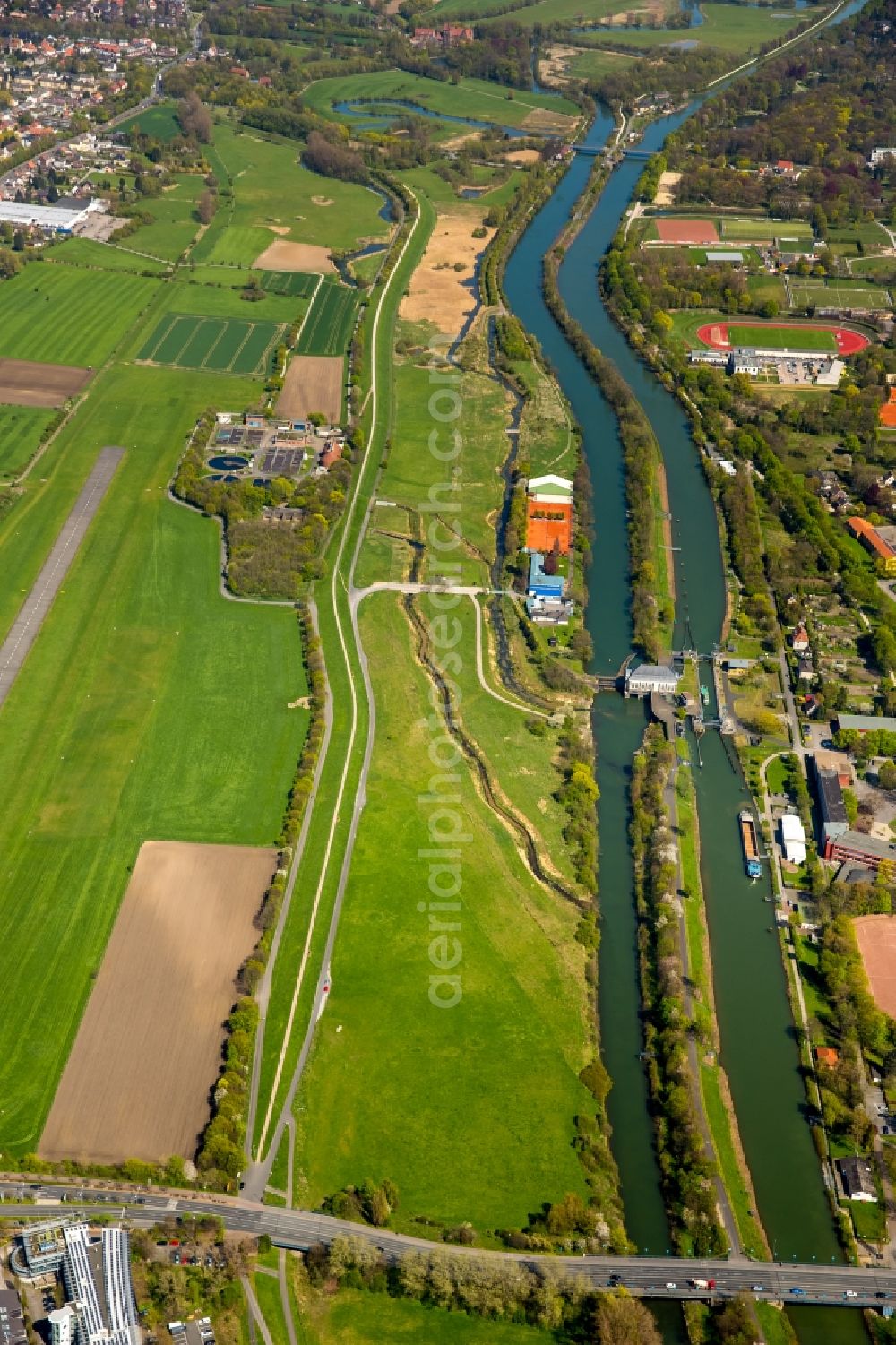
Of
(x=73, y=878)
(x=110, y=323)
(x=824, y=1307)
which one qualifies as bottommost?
(x=824, y=1307)

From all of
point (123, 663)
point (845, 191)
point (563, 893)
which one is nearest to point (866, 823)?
point (563, 893)

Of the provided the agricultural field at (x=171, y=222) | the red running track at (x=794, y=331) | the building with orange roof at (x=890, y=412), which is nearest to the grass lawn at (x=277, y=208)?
the agricultural field at (x=171, y=222)

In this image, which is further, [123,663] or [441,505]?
[441,505]

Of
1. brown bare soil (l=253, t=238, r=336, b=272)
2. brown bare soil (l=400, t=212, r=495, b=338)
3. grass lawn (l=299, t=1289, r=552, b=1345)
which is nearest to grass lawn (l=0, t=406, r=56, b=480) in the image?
brown bare soil (l=253, t=238, r=336, b=272)

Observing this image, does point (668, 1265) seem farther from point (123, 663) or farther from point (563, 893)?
point (123, 663)

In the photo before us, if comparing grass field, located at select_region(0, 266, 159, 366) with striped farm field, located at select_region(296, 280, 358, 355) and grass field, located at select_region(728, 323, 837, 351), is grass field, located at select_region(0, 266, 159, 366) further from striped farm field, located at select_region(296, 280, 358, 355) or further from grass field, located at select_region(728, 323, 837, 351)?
grass field, located at select_region(728, 323, 837, 351)

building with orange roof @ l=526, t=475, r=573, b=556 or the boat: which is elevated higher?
building with orange roof @ l=526, t=475, r=573, b=556
